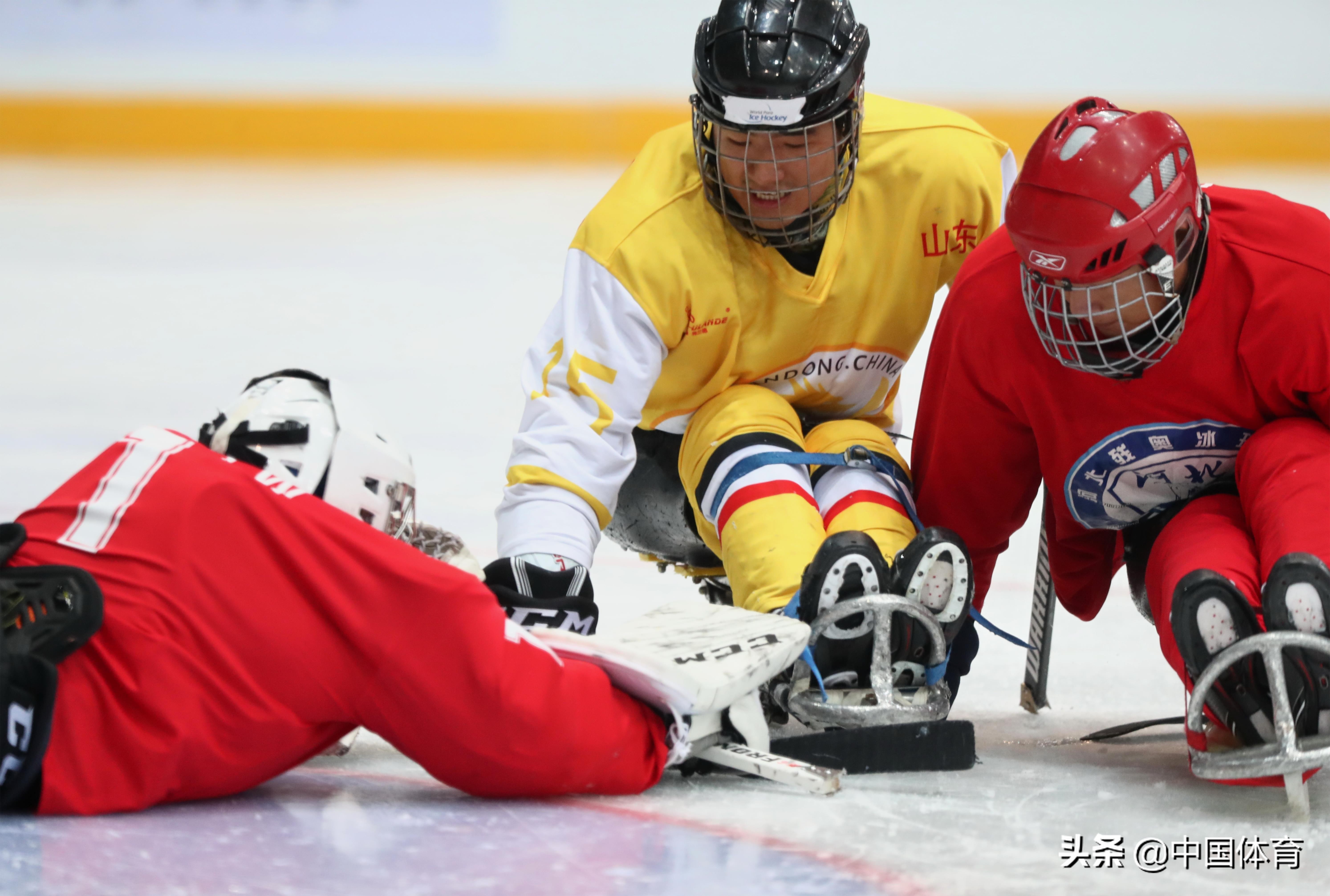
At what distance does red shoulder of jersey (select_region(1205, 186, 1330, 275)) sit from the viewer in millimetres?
1926

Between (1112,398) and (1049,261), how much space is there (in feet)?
0.95

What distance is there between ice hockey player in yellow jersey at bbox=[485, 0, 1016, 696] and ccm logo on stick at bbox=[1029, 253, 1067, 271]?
0.37 metres

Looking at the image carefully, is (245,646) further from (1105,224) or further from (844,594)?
(1105,224)

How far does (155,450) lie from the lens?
1539mm

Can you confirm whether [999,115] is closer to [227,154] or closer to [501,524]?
[227,154]

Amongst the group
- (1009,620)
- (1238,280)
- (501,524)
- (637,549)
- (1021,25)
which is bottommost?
(1009,620)

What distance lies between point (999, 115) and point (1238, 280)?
4.76m

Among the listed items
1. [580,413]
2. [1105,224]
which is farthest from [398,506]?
[1105,224]

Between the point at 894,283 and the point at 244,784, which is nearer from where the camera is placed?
the point at 244,784

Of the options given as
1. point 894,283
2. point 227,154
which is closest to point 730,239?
point 894,283

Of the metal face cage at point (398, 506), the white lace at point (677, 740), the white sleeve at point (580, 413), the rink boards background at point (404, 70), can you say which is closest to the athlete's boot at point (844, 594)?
the white lace at point (677, 740)

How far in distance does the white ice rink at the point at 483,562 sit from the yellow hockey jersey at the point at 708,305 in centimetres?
53

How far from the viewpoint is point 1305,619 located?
167cm

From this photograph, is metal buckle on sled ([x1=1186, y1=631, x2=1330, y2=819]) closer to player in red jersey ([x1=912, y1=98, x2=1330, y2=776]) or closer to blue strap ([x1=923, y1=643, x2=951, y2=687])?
player in red jersey ([x1=912, y1=98, x2=1330, y2=776])
